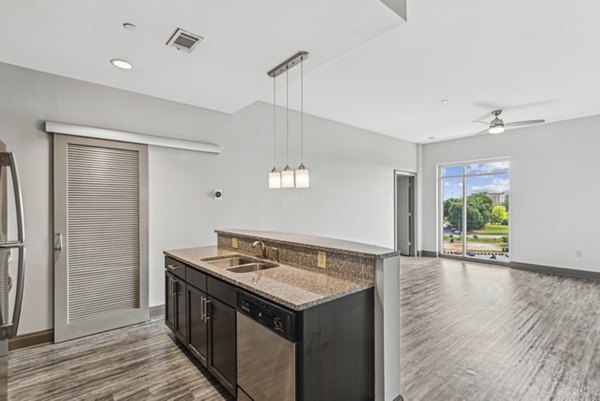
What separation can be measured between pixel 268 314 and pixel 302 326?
249mm

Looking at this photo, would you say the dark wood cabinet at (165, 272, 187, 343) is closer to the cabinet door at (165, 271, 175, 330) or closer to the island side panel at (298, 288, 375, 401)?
the cabinet door at (165, 271, 175, 330)

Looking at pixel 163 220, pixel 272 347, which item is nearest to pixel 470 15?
pixel 272 347

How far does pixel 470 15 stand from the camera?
2.52 meters

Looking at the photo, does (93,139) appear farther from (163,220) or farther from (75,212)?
(163,220)

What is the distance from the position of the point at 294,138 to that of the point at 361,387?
4.04 meters

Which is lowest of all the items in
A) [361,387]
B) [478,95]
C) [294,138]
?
[361,387]

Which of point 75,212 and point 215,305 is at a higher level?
point 75,212

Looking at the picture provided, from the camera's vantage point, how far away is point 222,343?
7.10 ft

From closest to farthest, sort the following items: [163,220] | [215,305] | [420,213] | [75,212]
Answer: [215,305]
[75,212]
[163,220]
[420,213]

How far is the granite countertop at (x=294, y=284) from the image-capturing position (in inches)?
64.5

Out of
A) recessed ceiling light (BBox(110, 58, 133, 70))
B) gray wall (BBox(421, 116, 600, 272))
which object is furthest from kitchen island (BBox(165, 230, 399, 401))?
gray wall (BBox(421, 116, 600, 272))

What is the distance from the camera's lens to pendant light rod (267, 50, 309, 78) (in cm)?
266

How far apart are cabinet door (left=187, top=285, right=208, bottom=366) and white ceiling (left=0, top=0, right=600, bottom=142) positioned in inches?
82.2

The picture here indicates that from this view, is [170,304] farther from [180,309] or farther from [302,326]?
[302,326]
